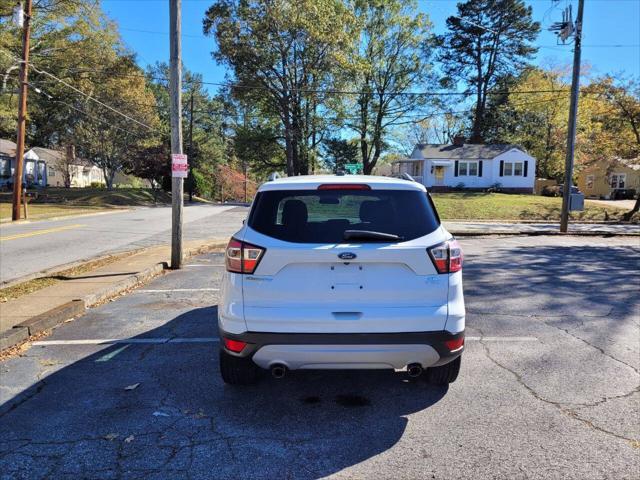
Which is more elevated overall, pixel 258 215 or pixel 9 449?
pixel 258 215

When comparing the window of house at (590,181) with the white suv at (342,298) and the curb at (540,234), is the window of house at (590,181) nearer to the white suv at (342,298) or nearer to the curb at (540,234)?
the curb at (540,234)

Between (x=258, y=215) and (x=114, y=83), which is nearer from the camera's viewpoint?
(x=258, y=215)

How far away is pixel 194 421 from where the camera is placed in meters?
3.64

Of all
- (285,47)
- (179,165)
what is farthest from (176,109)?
(285,47)

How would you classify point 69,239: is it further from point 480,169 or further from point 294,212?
point 480,169

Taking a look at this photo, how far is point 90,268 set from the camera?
10031 mm

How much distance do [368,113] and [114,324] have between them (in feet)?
155

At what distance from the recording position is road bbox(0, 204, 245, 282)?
1131cm

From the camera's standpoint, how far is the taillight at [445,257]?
3.61 m

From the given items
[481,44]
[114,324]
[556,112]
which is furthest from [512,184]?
[114,324]

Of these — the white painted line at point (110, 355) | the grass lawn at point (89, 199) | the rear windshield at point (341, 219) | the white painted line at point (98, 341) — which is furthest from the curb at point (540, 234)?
the grass lawn at point (89, 199)

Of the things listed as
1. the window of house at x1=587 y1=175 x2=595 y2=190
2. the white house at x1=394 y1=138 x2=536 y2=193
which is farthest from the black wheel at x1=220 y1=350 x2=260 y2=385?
the window of house at x1=587 y1=175 x2=595 y2=190

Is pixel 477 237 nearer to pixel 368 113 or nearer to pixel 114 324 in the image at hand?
pixel 114 324

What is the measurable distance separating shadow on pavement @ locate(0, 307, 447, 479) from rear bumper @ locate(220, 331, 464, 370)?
1.53ft
